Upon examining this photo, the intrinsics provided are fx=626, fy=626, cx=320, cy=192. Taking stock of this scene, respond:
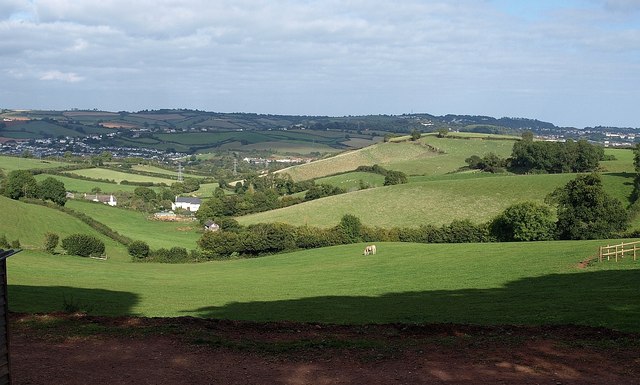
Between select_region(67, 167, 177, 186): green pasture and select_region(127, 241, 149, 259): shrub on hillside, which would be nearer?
select_region(127, 241, 149, 259): shrub on hillside

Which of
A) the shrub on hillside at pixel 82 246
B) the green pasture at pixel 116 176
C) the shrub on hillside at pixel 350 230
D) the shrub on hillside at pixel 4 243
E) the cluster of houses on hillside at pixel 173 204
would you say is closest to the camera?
the shrub on hillside at pixel 4 243

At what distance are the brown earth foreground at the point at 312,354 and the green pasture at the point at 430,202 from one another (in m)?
65.1

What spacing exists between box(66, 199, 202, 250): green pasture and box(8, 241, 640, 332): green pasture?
2501cm

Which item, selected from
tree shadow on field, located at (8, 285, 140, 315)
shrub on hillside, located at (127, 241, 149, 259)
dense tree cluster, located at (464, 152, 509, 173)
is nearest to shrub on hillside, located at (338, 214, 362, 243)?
shrub on hillside, located at (127, 241, 149, 259)

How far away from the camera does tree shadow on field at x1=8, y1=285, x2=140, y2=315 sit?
28633mm

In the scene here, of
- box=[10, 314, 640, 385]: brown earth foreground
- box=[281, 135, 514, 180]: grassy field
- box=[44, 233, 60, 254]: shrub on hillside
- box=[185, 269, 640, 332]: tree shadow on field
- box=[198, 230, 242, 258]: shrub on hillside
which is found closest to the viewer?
box=[10, 314, 640, 385]: brown earth foreground

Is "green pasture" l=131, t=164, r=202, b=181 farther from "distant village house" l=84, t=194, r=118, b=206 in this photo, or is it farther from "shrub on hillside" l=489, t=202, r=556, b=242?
"shrub on hillside" l=489, t=202, r=556, b=242

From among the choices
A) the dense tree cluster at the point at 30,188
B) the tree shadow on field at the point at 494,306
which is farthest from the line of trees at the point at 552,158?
the tree shadow on field at the point at 494,306

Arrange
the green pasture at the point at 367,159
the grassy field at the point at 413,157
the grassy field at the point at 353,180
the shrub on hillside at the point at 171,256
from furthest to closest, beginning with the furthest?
the green pasture at the point at 367,159 < the grassy field at the point at 413,157 < the grassy field at the point at 353,180 < the shrub on hillside at the point at 171,256

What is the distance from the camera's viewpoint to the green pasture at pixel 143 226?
8781 centimetres

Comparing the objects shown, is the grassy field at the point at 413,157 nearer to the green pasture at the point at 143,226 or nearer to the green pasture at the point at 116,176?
the green pasture at the point at 116,176

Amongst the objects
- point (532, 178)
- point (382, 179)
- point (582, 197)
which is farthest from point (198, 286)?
point (382, 179)

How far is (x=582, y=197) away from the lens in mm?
66188

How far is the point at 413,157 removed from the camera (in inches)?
6250
